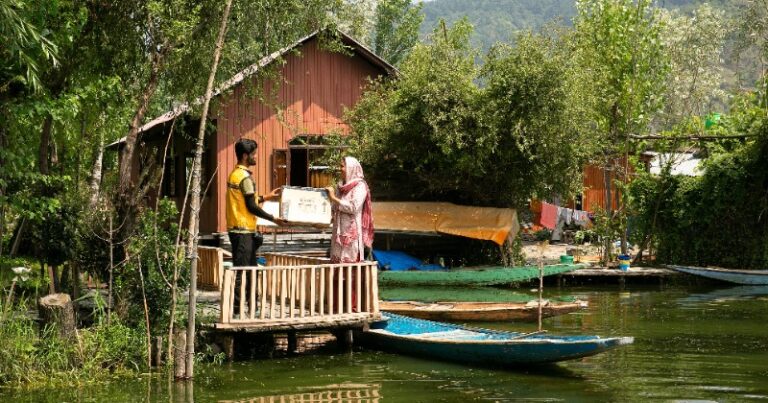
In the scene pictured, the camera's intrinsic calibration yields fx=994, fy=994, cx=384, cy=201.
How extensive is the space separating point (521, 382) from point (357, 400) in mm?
1961

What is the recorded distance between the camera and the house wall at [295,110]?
947 inches

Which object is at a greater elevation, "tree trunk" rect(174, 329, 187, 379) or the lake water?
"tree trunk" rect(174, 329, 187, 379)

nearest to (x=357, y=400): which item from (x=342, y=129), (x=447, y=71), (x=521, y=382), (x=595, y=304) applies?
(x=521, y=382)

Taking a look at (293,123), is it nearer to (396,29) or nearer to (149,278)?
(149,278)

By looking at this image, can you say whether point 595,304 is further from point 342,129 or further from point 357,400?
point 357,400

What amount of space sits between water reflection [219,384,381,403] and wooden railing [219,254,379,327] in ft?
4.52

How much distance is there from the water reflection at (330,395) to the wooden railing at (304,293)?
1378 millimetres

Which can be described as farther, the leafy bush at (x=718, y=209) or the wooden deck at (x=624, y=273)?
→ the leafy bush at (x=718, y=209)

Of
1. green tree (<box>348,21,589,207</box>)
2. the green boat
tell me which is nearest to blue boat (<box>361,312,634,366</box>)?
the green boat

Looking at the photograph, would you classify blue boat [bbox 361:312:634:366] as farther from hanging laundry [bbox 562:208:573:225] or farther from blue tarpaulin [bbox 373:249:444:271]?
hanging laundry [bbox 562:208:573:225]

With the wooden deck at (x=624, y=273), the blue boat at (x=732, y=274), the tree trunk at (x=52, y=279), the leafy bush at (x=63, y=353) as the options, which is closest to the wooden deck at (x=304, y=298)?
the leafy bush at (x=63, y=353)

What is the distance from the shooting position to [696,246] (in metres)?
24.9

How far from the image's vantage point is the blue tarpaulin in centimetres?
2269

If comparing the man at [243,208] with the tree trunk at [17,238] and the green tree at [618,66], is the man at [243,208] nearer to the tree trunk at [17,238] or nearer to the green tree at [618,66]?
the tree trunk at [17,238]
